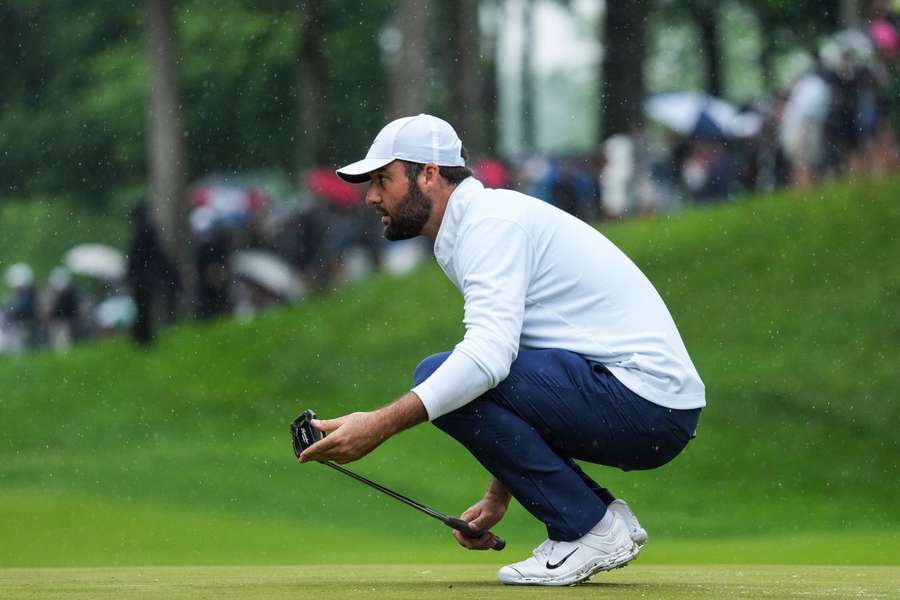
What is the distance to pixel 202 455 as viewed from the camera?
17812mm

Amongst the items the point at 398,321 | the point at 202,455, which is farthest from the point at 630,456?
the point at 398,321

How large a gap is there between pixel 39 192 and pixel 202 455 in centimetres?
2781

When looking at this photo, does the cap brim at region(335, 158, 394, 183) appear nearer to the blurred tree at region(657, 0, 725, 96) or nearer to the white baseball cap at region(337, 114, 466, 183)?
the white baseball cap at region(337, 114, 466, 183)

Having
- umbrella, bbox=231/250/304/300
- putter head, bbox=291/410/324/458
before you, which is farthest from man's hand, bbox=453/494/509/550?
umbrella, bbox=231/250/304/300

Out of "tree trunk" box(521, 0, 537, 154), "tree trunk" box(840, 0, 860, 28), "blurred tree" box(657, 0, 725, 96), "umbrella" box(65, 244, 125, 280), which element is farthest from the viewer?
"tree trunk" box(521, 0, 537, 154)

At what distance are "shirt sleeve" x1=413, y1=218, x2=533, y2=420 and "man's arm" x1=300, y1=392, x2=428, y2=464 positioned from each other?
54 mm

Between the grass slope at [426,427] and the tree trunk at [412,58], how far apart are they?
250 centimetres

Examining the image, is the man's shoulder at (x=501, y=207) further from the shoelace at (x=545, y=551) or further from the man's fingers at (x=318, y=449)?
the shoelace at (x=545, y=551)

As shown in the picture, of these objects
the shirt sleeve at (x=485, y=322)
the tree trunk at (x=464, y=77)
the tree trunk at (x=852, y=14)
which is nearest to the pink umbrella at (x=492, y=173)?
the tree trunk at (x=464, y=77)

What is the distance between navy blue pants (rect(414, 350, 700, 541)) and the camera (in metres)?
6.04

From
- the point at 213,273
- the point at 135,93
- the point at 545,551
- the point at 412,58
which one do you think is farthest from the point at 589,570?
the point at 135,93

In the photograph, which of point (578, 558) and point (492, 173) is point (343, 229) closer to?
point (492, 173)

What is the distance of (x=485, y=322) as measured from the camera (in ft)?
19.0

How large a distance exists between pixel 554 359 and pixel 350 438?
0.76 metres
